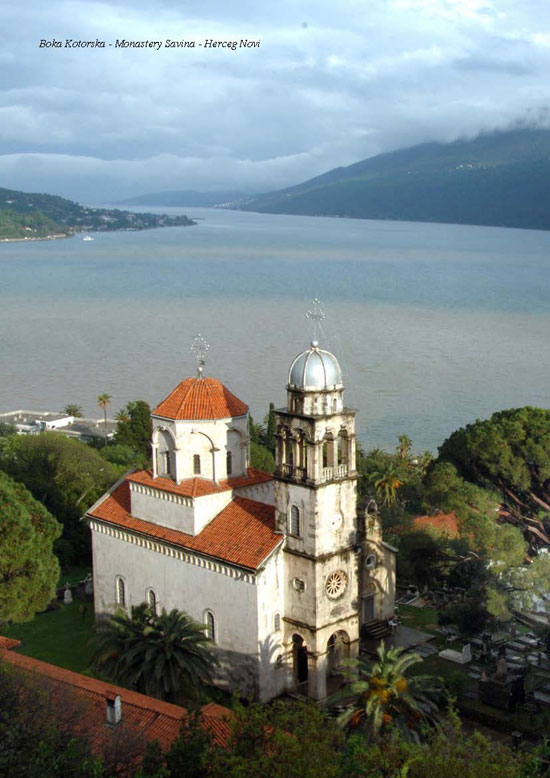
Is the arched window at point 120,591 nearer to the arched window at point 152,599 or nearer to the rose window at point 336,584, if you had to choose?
the arched window at point 152,599

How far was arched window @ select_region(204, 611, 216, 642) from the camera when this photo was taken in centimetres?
2692

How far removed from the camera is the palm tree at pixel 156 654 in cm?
2462

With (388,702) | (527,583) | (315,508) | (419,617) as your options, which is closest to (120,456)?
(419,617)

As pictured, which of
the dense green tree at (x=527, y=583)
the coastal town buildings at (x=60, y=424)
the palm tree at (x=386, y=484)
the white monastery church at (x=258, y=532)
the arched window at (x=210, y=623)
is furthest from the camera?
the coastal town buildings at (x=60, y=424)

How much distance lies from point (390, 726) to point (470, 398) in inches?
2150

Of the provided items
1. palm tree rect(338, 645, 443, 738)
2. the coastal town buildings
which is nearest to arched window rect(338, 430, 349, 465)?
palm tree rect(338, 645, 443, 738)

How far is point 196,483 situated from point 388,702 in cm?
918

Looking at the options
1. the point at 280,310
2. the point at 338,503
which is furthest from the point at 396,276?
the point at 338,503

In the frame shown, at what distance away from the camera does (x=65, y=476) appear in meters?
41.1

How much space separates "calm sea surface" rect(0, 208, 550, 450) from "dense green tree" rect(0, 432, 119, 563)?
25198 millimetres

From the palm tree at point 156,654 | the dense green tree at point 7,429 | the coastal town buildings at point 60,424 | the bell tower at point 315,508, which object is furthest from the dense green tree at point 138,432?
the bell tower at point 315,508

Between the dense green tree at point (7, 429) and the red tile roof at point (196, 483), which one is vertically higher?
the red tile roof at point (196, 483)

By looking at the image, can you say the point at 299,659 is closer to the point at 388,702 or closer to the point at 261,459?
the point at 388,702

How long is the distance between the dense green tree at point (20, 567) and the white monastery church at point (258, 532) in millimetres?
2638
